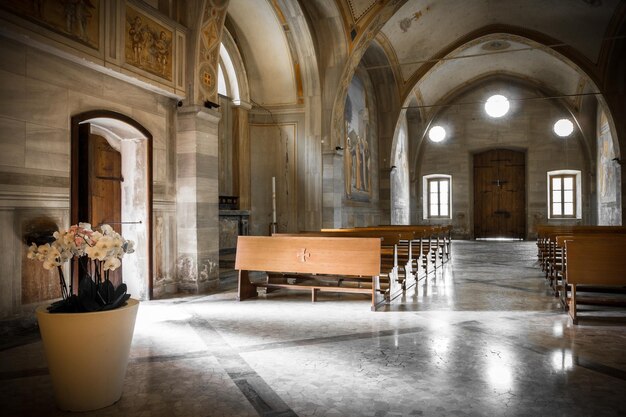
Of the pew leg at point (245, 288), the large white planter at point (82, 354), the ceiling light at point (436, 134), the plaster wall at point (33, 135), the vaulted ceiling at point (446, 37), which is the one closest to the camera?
the large white planter at point (82, 354)

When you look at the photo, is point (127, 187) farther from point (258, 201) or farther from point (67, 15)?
point (258, 201)

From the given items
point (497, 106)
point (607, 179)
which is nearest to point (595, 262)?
point (607, 179)

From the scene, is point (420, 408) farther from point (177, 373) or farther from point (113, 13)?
point (113, 13)

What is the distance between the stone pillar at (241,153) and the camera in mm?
11023

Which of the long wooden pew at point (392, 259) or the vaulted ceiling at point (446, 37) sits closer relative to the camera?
the long wooden pew at point (392, 259)

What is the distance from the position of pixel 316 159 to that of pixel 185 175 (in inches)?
197

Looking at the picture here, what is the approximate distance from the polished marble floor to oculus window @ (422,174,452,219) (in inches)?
682

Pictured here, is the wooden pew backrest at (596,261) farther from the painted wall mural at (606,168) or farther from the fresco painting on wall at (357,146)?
the painted wall mural at (606,168)

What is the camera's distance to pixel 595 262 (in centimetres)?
477

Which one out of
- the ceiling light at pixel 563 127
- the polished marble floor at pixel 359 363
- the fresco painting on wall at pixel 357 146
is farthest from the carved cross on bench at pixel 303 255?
the ceiling light at pixel 563 127

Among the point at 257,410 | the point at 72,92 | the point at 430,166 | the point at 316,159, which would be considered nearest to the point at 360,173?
the point at 316,159

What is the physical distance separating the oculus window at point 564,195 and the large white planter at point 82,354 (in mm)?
21612

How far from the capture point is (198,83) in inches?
272

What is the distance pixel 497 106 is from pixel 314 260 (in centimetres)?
1850
